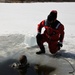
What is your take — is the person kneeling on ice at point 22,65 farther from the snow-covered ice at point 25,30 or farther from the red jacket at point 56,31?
the red jacket at point 56,31

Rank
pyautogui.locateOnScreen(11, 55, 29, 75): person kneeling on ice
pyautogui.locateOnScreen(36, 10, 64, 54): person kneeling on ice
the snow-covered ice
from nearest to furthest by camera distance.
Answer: pyautogui.locateOnScreen(11, 55, 29, 75): person kneeling on ice < pyautogui.locateOnScreen(36, 10, 64, 54): person kneeling on ice < the snow-covered ice

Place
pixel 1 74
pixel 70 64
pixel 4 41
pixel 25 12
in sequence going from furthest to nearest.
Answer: pixel 25 12
pixel 4 41
pixel 70 64
pixel 1 74

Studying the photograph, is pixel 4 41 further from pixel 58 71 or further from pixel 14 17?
pixel 14 17

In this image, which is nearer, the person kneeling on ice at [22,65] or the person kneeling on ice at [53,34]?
the person kneeling on ice at [22,65]

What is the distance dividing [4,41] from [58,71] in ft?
9.27

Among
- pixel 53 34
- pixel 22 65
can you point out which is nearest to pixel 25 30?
pixel 53 34

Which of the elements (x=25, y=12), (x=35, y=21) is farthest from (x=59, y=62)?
(x=25, y=12)

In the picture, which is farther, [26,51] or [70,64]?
[26,51]

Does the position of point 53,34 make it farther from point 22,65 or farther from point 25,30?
point 25,30

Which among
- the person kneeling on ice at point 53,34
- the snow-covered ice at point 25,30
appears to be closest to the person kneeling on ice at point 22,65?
the snow-covered ice at point 25,30

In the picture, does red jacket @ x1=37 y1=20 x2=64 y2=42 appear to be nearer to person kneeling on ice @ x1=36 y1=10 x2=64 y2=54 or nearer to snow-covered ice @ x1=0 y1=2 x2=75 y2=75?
person kneeling on ice @ x1=36 y1=10 x2=64 y2=54

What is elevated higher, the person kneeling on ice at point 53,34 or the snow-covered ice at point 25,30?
the person kneeling on ice at point 53,34

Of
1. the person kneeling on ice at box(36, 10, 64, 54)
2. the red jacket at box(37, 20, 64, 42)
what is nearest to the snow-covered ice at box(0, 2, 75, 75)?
the person kneeling on ice at box(36, 10, 64, 54)

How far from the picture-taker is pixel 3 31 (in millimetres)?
8984
